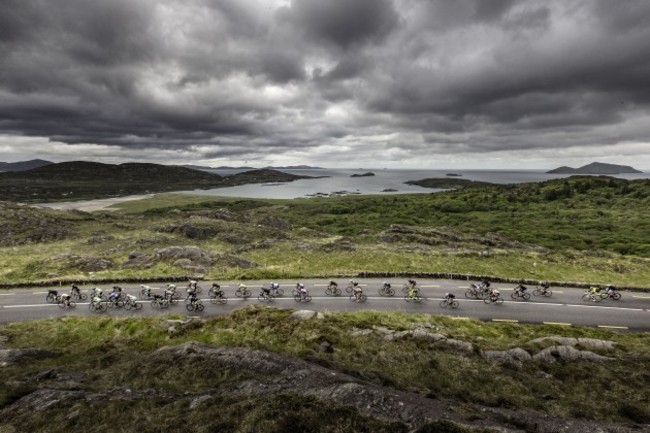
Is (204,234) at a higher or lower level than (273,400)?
lower

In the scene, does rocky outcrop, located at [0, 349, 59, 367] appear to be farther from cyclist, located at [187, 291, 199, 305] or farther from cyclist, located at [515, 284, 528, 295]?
cyclist, located at [515, 284, 528, 295]

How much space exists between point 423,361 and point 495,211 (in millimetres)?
121934

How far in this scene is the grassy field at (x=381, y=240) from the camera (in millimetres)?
44938

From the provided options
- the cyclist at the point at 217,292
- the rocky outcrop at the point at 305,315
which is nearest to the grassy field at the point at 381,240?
the cyclist at the point at 217,292

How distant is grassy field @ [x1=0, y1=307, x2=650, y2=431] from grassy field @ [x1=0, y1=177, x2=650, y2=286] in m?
16.0

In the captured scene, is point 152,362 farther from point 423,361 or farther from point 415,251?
point 415,251

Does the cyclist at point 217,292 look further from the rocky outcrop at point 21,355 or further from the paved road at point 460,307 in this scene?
the rocky outcrop at point 21,355

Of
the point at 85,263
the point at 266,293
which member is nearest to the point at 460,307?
the point at 266,293

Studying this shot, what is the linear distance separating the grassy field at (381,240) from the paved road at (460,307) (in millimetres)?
7073

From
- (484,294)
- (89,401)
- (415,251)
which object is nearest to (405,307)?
(484,294)

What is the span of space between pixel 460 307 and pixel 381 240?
41.2 m

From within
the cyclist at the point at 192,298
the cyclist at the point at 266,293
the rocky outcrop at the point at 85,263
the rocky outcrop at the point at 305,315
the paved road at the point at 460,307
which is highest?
the rocky outcrop at the point at 305,315

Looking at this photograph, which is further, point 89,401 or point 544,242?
Result: point 544,242

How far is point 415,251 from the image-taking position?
188 feet
